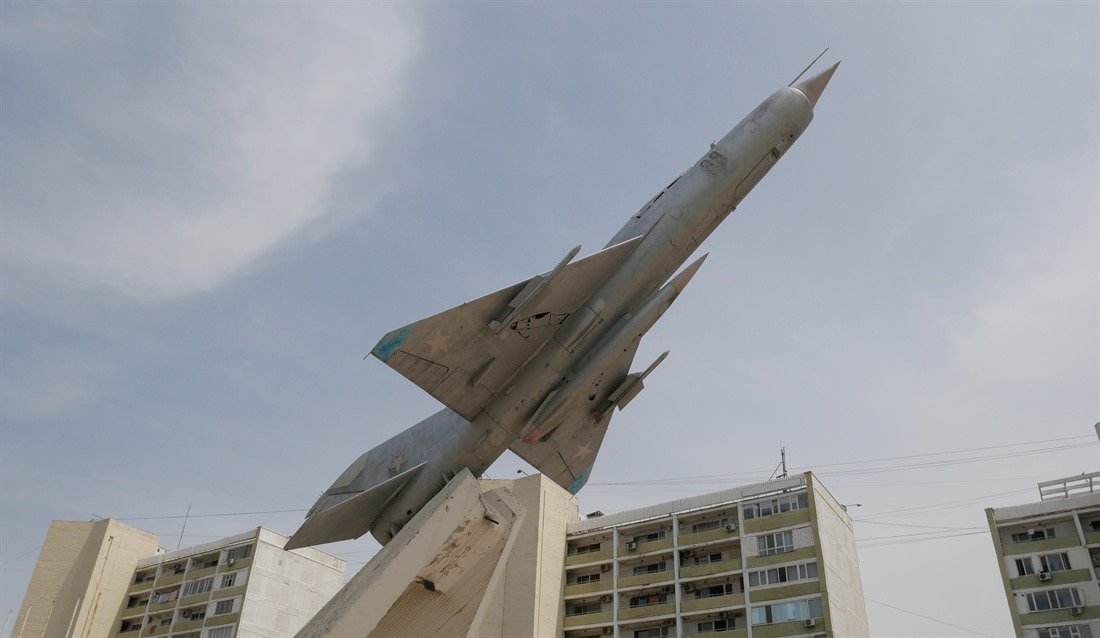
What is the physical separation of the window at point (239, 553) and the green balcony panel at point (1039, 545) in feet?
153

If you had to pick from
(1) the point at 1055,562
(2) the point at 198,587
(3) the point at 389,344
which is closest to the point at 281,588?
(2) the point at 198,587

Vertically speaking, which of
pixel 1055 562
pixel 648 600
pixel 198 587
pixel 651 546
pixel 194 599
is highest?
Result: pixel 651 546

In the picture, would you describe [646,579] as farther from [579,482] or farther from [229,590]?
[229,590]

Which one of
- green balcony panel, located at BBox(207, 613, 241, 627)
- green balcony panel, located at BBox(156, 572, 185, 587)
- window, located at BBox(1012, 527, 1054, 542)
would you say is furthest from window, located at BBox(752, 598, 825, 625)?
green balcony panel, located at BBox(156, 572, 185, 587)

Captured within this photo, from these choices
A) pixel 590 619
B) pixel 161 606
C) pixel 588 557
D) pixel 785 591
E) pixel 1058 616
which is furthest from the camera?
pixel 161 606

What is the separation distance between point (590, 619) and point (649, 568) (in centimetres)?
454

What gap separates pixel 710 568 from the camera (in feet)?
148

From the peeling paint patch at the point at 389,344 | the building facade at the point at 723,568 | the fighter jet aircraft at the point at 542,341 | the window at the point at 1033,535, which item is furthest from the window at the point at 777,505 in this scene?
the peeling paint patch at the point at 389,344

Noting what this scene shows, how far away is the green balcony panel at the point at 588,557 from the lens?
163 ft

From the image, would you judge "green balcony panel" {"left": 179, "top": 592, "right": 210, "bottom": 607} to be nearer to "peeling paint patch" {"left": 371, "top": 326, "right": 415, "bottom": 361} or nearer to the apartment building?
the apartment building

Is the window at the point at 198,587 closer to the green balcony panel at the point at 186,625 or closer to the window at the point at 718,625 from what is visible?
the green balcony panel at the point at 186,625

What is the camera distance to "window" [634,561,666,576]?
158 ft

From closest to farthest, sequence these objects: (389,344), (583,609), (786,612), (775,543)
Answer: (389,344) < (786,612) < (775,543) < (583,609)

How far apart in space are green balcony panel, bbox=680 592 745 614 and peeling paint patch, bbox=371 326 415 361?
31.3 meters
